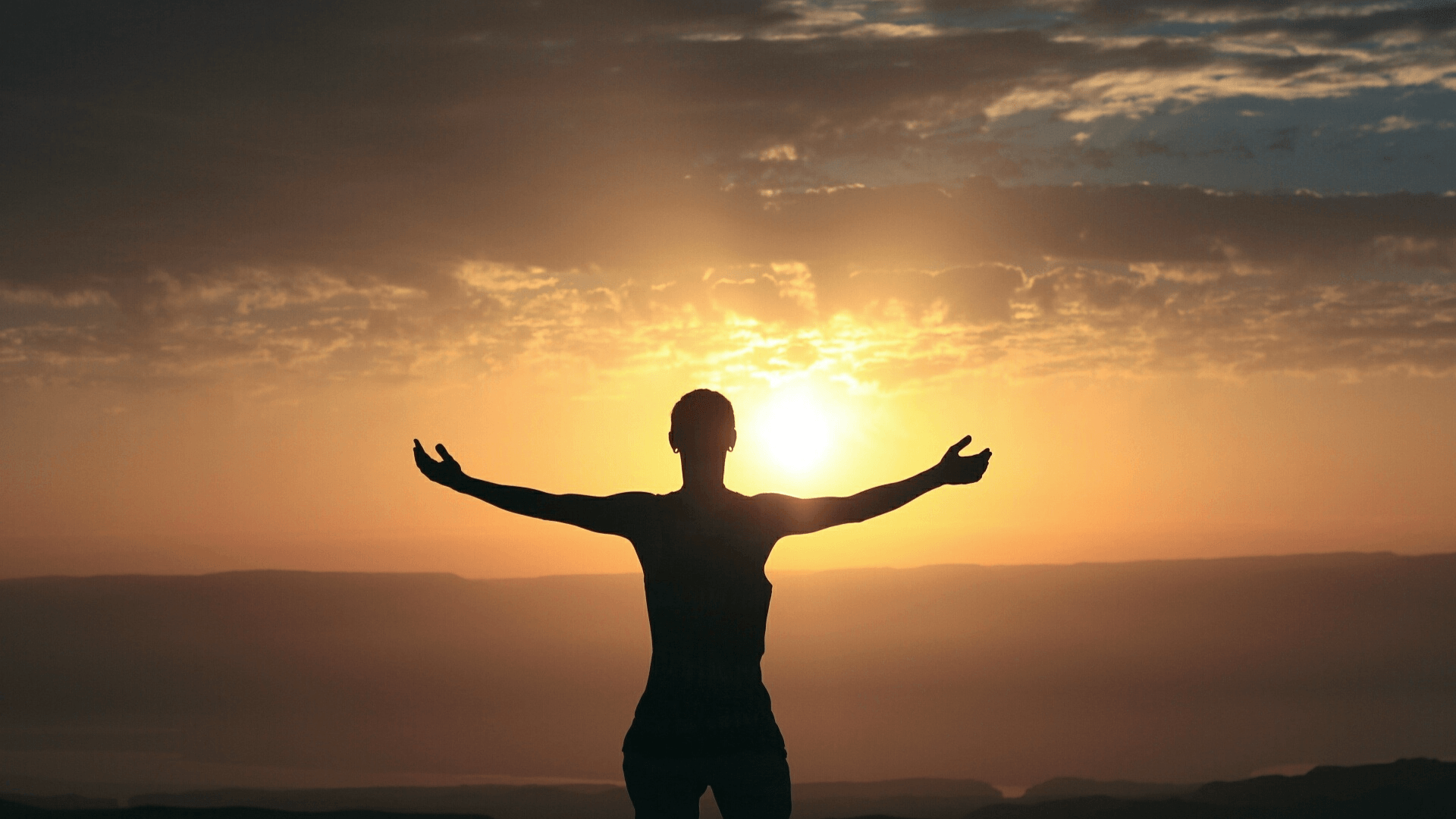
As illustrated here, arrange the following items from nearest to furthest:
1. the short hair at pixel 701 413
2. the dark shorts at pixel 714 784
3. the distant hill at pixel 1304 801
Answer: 1. the dark shorts at pixel 714 784
2. the short hair at pixel 701 413
3. the distant hill at pixel 1304 801

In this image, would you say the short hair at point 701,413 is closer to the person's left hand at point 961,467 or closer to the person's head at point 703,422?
the person's head at point 703,422

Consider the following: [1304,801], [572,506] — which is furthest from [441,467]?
[1304,801]

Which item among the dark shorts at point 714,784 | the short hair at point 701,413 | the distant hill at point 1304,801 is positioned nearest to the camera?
the dark shorts at point 714,784

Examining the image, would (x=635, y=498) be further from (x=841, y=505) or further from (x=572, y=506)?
(x=841, y=505)

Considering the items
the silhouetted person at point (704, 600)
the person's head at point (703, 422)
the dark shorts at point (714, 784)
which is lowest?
the dark shorts at point (714, 784)

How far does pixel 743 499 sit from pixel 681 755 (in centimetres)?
133

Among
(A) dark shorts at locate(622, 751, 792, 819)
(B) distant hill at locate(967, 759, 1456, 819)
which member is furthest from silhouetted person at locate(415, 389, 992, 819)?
(B) distant hill at locate(967, 759, 1456, 819)

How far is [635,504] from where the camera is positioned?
6.54 meters

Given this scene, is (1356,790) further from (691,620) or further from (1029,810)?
(691,620)

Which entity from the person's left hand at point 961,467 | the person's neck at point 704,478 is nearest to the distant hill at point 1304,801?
the person's left hand at point 961,467

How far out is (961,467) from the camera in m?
6.81

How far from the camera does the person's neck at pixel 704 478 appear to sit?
21.5ft

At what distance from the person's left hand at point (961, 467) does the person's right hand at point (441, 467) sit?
2584 millimetres

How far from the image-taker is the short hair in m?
6.48
